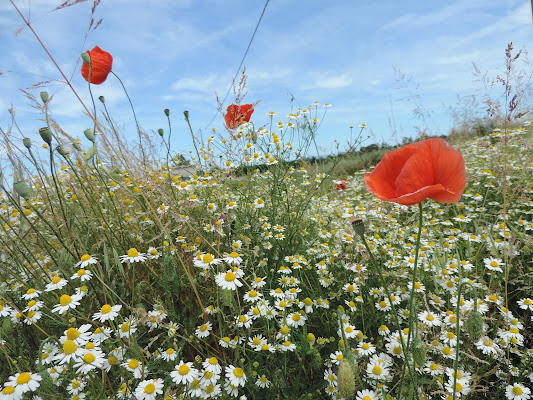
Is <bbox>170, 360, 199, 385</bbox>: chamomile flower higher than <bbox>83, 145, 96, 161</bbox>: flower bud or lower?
lower

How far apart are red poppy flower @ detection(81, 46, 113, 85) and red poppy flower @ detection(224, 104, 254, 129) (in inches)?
32.4

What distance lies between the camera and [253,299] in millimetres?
1510

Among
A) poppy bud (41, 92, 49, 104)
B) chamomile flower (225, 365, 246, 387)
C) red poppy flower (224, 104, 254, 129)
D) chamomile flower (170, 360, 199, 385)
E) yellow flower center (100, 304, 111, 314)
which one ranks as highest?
poppy bud (41, 92, 49, 104)

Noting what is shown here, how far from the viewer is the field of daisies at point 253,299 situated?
124cm

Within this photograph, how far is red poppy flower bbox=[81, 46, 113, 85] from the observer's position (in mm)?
2039

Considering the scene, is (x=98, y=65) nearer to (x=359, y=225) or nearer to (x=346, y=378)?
(x=359, y=225)

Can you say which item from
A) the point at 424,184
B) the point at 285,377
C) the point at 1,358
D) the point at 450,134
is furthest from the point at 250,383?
the point at 450,134

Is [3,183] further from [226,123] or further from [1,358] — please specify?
[226,123]

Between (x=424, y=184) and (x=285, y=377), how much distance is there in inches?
39.6

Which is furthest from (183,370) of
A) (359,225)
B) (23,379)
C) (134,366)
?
(359,225)

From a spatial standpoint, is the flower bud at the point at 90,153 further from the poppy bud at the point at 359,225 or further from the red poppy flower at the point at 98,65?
the poppy bud at the point at 359,225

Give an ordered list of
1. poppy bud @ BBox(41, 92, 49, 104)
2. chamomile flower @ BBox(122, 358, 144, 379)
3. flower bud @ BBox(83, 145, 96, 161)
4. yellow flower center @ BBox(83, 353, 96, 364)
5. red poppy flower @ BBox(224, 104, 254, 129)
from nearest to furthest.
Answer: yellow flower center @ BBox(83, 353, 96, 364) → chamomile flower @ BBox(122, 358, 144, 379) → flower bud @ BBox(83, 145, 96, 161) → poppy bud @ BBox(41, 92, 49, 104) → red poppy flower @ BBox(224, 104, 254, 129)

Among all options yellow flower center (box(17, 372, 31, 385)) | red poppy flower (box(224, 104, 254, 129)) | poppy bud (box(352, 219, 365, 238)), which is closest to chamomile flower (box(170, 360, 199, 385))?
yellow flower center (box(17, 372, 31, 385))

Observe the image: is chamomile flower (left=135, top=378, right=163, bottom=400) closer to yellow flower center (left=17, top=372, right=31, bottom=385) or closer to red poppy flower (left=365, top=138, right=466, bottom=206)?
yellow flower center (left=17, top=372, right=31, bottom=385)
